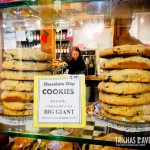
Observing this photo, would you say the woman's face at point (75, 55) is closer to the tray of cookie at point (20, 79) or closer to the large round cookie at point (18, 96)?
the tray of cookie at point (20, 79)

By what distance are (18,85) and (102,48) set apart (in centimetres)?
32

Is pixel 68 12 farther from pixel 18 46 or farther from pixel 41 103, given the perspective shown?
pixel 41 103

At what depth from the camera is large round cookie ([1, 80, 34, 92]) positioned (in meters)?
0.72

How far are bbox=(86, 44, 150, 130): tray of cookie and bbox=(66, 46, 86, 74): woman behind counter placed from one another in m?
0.09

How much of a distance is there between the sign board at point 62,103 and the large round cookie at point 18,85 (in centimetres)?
7

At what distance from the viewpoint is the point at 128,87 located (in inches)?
25.0

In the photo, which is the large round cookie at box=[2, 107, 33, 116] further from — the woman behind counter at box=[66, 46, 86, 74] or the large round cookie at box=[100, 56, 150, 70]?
the large round cookie at box=[100, 56, 150, 70]

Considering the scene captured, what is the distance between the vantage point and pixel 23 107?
72cm

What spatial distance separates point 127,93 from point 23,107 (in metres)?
0.34

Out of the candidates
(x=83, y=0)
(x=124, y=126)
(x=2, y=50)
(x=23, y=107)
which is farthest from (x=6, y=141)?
(x=83, y=0)

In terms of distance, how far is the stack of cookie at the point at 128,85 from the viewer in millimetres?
635

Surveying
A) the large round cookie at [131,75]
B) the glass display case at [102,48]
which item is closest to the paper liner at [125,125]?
the glass display case at [102,48]

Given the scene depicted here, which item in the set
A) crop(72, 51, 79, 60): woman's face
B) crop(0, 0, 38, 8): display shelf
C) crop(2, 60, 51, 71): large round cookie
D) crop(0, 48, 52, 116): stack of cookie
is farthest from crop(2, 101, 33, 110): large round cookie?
crop(0, 0, 38, 8): display shelf

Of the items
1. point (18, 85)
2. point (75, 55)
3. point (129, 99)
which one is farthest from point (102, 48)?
point (18, 85)
